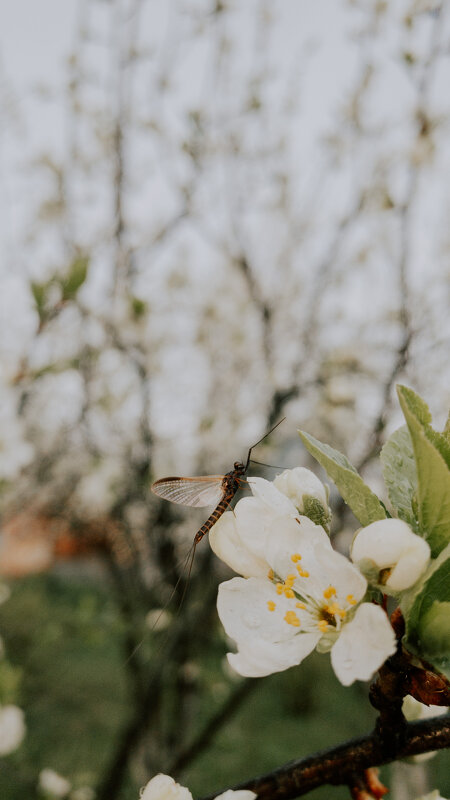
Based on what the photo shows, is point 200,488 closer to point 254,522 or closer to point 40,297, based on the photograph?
point 254,522

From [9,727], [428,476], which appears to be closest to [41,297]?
[428,476]

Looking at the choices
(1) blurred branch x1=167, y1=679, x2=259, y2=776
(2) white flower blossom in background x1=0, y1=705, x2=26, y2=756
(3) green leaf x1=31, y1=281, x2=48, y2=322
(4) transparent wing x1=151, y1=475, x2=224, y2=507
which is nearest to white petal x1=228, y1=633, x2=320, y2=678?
(4) transparent wing x1=151, y1=475, x2=224, y2=507

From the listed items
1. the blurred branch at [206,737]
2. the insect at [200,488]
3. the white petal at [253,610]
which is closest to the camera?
the white petal at [253,610]

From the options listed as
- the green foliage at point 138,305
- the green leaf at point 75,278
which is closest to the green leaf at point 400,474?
the green leaf at point 75,278

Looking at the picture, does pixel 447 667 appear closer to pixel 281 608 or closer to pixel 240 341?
A: pixel 281 608

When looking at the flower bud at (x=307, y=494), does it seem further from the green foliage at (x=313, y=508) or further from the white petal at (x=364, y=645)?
the white petal at (x=364, y=645)

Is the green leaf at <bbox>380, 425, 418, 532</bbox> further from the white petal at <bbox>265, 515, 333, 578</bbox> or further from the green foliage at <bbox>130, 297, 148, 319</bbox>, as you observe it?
the green foliage at <bbox>130, 297, 148, 319</bbox>

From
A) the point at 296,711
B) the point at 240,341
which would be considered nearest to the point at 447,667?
the point at 240,341
